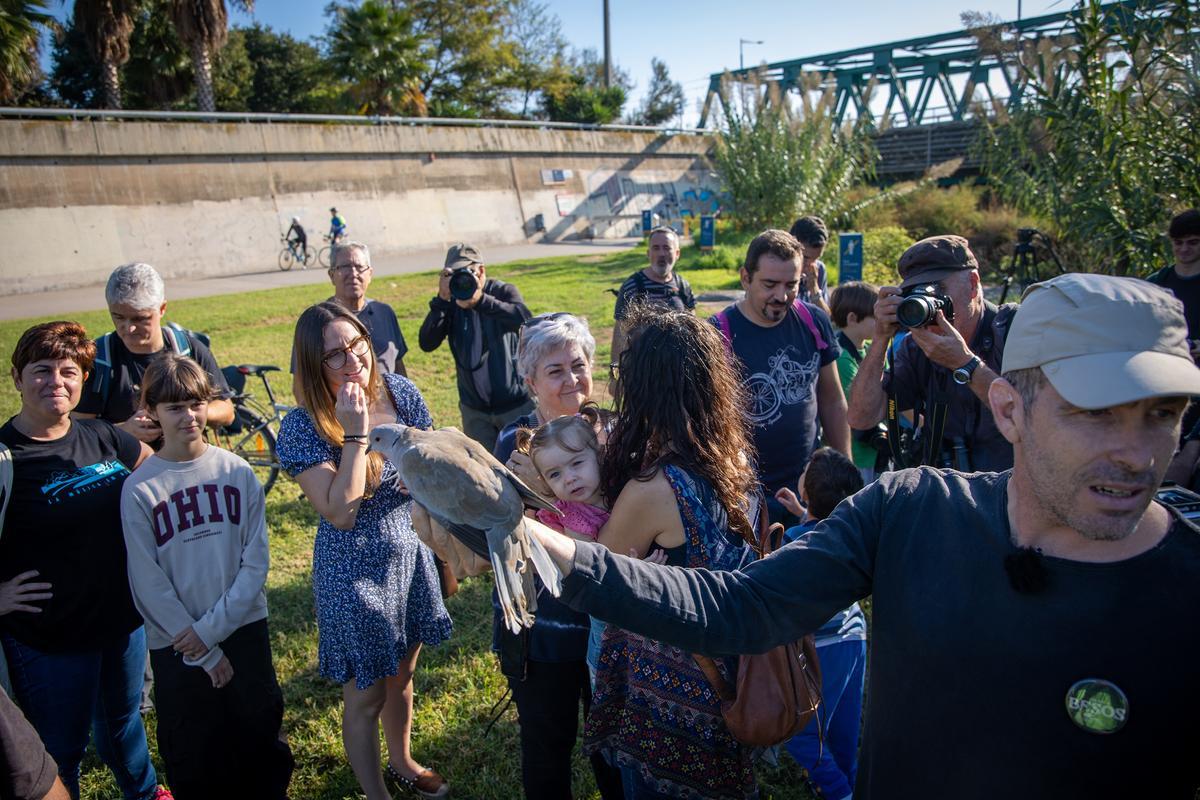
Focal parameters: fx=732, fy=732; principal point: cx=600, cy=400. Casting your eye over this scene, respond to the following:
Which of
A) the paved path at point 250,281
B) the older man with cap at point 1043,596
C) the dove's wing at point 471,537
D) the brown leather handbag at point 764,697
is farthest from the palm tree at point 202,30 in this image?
the older man with cap at point 1043,596

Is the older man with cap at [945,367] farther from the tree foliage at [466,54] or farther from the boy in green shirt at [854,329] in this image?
the tree foliage at [466,54]

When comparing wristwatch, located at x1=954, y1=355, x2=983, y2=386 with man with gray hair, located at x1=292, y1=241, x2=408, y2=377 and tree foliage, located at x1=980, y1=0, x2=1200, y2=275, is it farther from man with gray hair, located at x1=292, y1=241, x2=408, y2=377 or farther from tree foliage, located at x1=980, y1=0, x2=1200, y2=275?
tree foliage, located at x1=980, y1=0, x2=1200, y2=275

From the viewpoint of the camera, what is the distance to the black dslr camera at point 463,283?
493 cm

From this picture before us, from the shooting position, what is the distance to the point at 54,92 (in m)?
29.3

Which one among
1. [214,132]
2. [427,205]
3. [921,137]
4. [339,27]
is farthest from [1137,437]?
[339,27]

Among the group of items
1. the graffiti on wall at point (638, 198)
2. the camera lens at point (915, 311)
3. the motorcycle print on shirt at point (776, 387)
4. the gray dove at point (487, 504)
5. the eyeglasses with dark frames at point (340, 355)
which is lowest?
the motorcycle print on shirt at point (776, 387)

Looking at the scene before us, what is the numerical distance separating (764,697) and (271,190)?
25041 millimetres

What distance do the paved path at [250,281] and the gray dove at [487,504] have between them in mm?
16727

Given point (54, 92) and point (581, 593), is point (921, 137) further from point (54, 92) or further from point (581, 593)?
point (54, 92)

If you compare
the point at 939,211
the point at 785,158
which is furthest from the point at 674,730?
the point at 939,211

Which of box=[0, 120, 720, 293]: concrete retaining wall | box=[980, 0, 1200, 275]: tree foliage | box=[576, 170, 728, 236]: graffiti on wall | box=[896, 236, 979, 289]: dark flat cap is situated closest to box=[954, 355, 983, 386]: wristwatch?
box=[896, 236, 979, 289]: dark flat cap

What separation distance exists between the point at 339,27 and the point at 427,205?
Answer: 10.4 m

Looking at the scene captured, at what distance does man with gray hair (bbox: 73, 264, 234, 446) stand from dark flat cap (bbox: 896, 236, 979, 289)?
3409 mm

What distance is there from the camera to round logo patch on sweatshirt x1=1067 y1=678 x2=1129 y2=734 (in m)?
1.32
